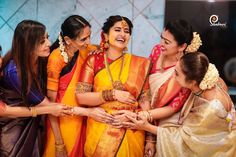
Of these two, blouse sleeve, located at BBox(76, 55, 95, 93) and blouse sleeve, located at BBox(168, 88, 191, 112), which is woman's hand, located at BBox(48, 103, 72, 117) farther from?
blouse sleeve, located at BBox(168, 88, 191, 112)

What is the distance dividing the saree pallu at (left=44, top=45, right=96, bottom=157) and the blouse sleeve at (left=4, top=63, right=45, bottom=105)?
5.8 inches

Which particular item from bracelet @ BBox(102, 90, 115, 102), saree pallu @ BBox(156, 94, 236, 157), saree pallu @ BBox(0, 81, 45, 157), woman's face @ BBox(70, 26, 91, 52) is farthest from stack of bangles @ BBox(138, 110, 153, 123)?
saree pallu @ BBox(0, 81, 45, 157)

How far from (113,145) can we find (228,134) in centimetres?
67

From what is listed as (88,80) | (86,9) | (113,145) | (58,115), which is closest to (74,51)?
(88,80)

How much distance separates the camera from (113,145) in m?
2.34

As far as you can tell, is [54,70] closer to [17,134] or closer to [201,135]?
[17,134]

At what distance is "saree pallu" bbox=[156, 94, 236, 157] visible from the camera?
2.19m

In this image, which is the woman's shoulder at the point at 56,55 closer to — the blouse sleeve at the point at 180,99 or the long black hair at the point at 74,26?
the long black hair at the point at 74,26

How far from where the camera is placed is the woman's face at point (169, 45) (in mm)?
2342

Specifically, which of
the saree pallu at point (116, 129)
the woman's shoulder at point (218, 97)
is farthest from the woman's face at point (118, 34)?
the woman's shoulder at point (218, 97)

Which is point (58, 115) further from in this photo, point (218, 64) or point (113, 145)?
point (218, 64)

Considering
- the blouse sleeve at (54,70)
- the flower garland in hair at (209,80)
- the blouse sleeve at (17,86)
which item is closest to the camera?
the flower garland in hair at (209,80)

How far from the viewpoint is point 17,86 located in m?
2.31

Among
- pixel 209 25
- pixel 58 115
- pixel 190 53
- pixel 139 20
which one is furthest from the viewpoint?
pixel 139 20
